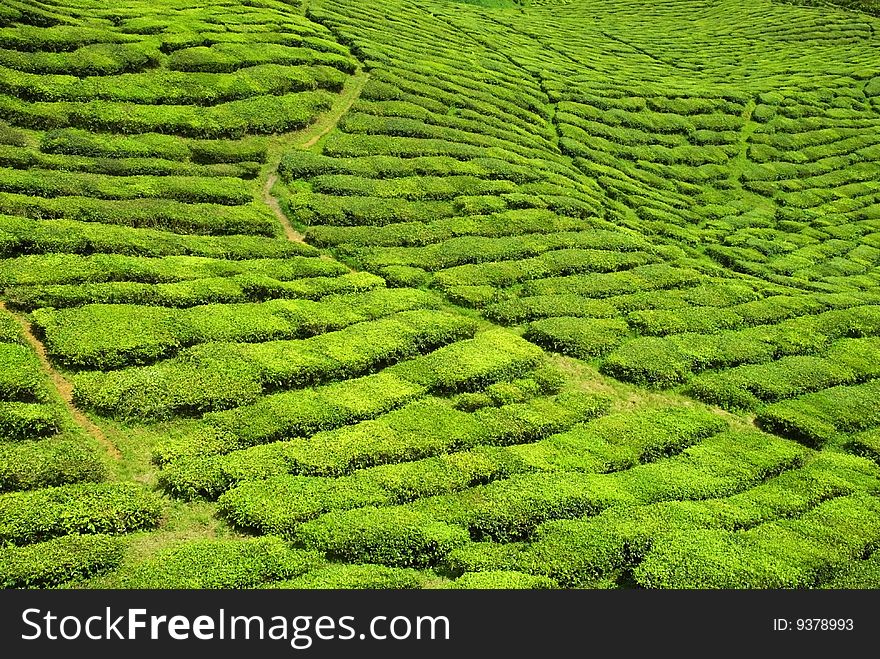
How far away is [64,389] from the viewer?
1847 centimetres

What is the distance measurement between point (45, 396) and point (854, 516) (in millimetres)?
22610

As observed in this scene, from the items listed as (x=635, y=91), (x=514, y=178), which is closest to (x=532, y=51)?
(x=635, y=91)

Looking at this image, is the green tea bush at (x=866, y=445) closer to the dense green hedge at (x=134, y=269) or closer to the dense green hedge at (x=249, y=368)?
the dense green hedge at (x=249, y=368)

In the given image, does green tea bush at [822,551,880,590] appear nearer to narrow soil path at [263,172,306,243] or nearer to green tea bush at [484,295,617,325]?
green tea bush at [484,295,617,325]

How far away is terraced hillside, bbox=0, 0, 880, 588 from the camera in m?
16.0

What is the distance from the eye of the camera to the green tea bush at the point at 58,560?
524 inches

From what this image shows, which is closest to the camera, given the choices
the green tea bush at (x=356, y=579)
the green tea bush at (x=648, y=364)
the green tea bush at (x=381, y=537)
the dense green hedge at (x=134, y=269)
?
the green tea bush at (x=356, y=579)

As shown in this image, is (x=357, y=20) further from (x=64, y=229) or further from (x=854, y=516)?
(x=854, y=516)

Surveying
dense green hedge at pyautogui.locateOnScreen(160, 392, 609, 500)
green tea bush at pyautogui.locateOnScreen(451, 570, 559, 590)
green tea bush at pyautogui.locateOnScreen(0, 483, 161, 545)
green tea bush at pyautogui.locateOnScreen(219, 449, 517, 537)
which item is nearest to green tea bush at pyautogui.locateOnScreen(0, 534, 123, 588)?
green tea bush at pyautogui.locateOnScreen(0, 483, 161, 545)

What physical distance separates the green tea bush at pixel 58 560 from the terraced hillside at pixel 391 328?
60 mm

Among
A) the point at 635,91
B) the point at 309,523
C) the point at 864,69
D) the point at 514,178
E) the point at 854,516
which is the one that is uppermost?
the point at 864,69

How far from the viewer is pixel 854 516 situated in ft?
62.1

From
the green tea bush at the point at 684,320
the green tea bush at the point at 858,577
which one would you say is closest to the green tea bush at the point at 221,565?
the green tea bush at the point at 858,577

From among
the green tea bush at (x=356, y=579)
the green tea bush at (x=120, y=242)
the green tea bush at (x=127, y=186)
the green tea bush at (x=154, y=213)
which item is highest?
the green tea bush at (x=127, y=186)
